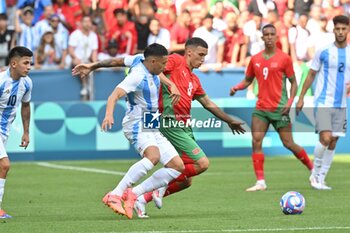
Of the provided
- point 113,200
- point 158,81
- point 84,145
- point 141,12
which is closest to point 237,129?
point 158,81

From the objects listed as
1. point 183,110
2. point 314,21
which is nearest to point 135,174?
point 183,110

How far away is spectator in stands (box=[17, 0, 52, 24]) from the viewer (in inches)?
930

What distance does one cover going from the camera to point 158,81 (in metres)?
11.4

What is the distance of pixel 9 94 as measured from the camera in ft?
39.2

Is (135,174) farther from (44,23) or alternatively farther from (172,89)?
(44,23)

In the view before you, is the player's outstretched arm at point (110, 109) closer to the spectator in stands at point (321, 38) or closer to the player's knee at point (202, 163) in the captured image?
the player's knee at point (202, 163)

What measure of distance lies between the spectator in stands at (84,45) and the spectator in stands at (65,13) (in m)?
0.72

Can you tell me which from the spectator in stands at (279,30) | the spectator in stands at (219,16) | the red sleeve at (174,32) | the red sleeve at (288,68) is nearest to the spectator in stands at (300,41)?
the spectator in stands at (279,30)

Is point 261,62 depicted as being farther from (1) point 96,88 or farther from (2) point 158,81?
(1) point 96,88

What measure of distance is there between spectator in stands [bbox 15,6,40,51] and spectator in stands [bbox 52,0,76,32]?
36.8 inches

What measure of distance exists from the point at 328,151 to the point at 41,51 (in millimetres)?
9732

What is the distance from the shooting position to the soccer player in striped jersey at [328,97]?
599 inches

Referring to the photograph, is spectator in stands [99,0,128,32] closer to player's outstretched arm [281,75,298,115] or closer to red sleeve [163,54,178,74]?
player's outstretched arm [281,75,298,115]

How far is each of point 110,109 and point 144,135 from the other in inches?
44.0
